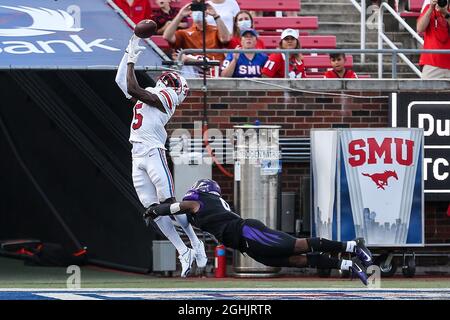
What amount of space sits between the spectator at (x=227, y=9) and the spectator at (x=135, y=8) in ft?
2.68

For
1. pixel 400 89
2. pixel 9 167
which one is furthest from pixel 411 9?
pixel 9 167

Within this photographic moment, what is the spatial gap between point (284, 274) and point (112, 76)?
3201 mm

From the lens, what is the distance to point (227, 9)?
18344 mm

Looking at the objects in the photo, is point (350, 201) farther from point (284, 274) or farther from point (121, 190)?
point (121, 190)

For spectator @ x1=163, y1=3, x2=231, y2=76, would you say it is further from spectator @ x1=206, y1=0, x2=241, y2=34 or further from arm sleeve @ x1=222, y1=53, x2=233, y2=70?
spectator @ x1=206, y1=0, x2=241, y2=34

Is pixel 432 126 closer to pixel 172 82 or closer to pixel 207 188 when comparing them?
pixel 172 82

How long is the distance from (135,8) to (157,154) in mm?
3678

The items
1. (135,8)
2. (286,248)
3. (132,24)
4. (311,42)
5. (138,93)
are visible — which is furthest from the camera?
(311,42)

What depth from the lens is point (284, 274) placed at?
1717 cm

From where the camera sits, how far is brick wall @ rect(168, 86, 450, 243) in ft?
56.7

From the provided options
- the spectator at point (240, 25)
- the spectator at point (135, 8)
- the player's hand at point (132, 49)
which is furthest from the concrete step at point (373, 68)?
the player's hand at point (132, 49)

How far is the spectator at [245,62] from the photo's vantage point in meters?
17.4

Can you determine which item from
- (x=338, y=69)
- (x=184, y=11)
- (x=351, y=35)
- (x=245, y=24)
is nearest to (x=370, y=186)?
(x=338, y=69)

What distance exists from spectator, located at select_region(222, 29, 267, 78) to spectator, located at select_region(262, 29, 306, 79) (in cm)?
10
